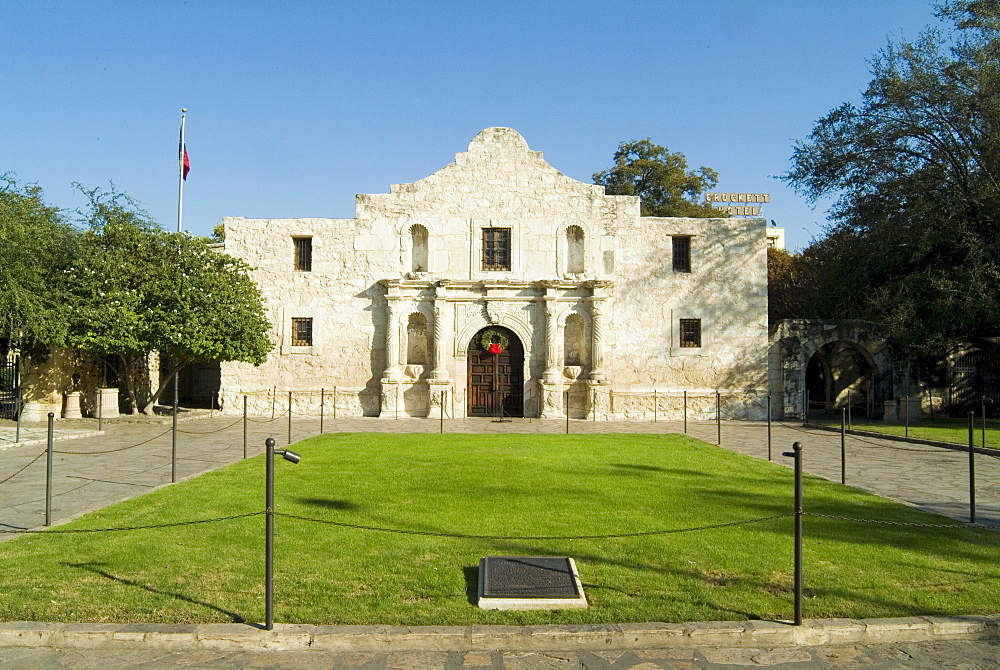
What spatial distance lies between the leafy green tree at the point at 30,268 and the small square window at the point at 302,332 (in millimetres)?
6675

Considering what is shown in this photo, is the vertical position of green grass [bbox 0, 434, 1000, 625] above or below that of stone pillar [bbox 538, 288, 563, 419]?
below

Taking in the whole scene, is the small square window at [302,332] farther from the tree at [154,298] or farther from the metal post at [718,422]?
the metal post at [718,422]

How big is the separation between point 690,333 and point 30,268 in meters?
18.9

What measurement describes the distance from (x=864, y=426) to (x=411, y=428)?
12853 millimetres

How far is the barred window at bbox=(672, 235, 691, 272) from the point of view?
81.5 feet

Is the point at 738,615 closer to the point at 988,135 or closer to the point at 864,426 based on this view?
the point at 864,426

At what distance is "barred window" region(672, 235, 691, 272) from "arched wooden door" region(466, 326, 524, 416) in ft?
19.1

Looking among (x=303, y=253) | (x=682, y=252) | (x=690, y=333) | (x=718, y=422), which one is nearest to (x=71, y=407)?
(x=303, y=253)

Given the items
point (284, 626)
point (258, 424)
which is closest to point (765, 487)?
point (284, 626)

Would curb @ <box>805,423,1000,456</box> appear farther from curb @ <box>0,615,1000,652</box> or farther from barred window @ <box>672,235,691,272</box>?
curb @ <box>0,615,1000,652</box>

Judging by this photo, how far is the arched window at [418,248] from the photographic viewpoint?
24.8 meters

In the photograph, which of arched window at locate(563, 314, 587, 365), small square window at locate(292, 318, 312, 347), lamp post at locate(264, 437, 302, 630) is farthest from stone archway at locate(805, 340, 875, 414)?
lamp post at locate(264, 437, 302, 630)

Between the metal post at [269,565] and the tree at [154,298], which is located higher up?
the tree at [154,298]

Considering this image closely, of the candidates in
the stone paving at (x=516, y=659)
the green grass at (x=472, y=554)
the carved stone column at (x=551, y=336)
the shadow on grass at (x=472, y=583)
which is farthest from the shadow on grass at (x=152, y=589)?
the carved stone column at (x=551, y=336)
